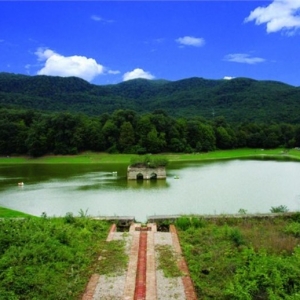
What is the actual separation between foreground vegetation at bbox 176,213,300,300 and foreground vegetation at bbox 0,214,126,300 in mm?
1872

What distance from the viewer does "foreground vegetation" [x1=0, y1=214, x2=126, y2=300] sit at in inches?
262

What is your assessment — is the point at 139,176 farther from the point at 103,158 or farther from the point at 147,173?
the point at 103,158

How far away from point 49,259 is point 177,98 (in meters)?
157

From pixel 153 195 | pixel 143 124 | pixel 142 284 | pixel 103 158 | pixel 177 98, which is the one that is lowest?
pixel 153 195

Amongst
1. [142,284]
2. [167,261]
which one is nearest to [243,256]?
[167,261]

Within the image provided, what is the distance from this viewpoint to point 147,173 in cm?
4481

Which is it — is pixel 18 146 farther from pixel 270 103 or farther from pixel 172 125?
pixel 270 103

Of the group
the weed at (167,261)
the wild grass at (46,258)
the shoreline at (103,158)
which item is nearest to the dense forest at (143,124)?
the shoreline at (103,158)

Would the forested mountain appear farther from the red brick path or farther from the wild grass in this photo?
the wild grass

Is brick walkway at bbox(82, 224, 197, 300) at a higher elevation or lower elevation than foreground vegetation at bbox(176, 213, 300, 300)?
lower

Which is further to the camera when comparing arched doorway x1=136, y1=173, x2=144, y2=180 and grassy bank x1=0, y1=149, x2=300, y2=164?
grassy bank x1=0, y1=149, x2=300, y2=164

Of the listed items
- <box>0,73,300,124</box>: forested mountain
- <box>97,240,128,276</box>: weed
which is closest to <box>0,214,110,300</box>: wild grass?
<box>97,240,128,276</box>: weed

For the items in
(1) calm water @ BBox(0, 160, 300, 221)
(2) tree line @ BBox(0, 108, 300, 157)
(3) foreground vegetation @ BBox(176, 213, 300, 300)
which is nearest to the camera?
(3) foreground vegetation @ BBox(176, 213, 300, 300)

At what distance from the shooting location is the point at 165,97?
17200 cm
